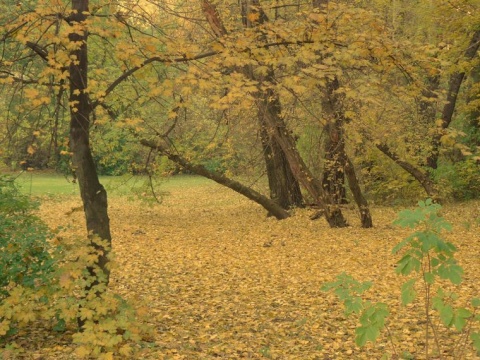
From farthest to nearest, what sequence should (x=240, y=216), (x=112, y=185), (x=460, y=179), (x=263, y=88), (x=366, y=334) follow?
(x=112, y=185)
(x=460, y=179)
(x=240, y=216)
(x=263, y=88)
(x=366, y=334)

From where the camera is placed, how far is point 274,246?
37.6 feet

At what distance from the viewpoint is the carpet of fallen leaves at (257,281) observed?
18.4 ft

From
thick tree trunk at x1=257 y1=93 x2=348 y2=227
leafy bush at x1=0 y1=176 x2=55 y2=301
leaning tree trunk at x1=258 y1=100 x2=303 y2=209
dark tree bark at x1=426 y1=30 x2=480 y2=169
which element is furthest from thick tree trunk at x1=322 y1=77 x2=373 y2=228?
leafy bush at x1=0 y1=176 x2=55 y2=301

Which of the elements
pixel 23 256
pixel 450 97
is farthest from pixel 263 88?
pixel 450 97

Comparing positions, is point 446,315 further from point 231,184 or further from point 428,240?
point 231,184

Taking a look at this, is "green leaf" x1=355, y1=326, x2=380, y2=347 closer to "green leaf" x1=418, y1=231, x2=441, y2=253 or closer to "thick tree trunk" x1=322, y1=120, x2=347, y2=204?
"green leaf" x1=418, y1=231, x2=441, y2=253

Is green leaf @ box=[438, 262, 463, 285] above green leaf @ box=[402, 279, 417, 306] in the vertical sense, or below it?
above

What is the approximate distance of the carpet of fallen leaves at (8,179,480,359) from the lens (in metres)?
5.61

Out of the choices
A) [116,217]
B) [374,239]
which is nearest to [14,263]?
[374,239]

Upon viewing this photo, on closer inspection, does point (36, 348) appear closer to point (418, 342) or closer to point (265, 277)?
point (418, 342)

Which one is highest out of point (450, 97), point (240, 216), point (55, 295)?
point (450, 97)

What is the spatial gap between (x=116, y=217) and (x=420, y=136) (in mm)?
9312

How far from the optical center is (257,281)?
880cm

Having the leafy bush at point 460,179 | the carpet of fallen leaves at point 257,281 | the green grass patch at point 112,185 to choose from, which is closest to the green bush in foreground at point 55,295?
the carpet of fallen leaves at point 257,281
